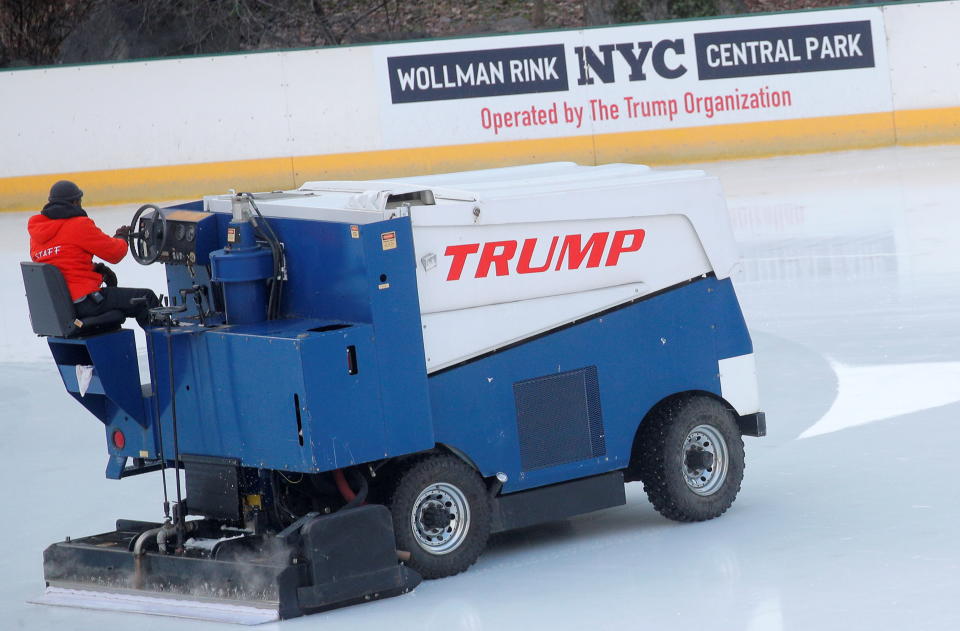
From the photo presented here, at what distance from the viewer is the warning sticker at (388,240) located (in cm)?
527

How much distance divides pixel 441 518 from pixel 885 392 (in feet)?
11.4

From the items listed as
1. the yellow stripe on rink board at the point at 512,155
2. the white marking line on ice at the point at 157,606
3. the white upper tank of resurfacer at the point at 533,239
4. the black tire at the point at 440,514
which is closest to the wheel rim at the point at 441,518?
the black tire at the point at 440,514

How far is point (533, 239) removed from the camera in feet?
18.7

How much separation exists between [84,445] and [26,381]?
191cm

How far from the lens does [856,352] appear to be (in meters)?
9.25

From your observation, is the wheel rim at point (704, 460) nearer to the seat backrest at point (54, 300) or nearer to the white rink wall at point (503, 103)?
the seat backrest at point (54, 300)

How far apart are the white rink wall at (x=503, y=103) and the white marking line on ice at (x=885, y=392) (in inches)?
419

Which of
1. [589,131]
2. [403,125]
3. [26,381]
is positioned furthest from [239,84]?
[26,381]

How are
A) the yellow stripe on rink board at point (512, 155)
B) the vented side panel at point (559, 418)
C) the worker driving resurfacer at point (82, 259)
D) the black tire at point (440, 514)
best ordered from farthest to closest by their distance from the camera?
the yellow stripe on rink board at point (512, 155)
the vented side panel at point (559, 418)
the worker driving resurfacer at point (82, 259)
the black tire at point (440, 514)

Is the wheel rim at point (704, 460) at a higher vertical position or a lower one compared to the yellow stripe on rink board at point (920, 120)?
lower

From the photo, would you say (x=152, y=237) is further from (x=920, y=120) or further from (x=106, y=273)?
(x=920, y=120)

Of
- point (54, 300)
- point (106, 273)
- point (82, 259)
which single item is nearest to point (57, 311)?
point (54, 300)

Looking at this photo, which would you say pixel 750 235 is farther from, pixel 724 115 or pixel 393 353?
pixel 393 353

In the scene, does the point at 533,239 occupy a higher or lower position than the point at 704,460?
higher
